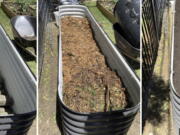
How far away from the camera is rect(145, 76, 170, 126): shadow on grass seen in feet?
5.52

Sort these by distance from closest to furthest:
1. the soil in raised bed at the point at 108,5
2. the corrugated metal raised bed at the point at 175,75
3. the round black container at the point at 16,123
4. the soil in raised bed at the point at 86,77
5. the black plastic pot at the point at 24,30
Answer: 1. the round black container at the point at 16,123
2. the black plastic pot at the point at 24,30
3. the corrugated metal raised bed at the point at 175,75
4. the soil in raised bed at the point at 86,77
5. the soil in raised bed at the point at 108,5

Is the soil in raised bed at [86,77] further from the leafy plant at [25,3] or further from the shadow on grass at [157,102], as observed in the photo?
the leafy plant at [25,3]

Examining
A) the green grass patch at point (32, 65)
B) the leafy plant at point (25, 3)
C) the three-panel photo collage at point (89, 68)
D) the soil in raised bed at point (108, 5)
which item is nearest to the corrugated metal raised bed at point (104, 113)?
the three-panel photo collage at point (89, 68)

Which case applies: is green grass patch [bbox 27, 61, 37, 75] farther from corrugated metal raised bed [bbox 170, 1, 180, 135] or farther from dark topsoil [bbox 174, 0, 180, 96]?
dark topsoil [bbox 174, 0, 180, 96]

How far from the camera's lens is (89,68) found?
193cm

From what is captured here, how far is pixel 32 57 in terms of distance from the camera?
4.29 ft

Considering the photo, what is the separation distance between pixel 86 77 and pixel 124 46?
0.32m

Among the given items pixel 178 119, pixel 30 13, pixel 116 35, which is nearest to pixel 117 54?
pixel 116 35

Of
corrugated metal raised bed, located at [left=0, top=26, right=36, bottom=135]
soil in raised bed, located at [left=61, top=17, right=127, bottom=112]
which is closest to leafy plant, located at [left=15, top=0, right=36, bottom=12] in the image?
corrugated metal raised bed, located at [left=0, top=26, right=36, bottom=135]

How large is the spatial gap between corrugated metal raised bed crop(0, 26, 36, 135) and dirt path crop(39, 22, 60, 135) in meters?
0.19

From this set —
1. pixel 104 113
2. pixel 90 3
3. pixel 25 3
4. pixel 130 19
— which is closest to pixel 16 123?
pixel 104 113

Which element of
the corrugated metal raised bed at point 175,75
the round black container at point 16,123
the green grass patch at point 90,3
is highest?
the green grass patch at point 90,3

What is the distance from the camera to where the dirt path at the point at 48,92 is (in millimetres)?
1584

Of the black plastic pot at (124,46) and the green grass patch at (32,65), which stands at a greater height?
the green grass patch at (32,65)
